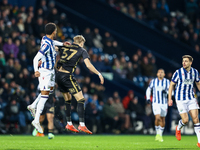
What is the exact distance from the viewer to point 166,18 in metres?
24.0

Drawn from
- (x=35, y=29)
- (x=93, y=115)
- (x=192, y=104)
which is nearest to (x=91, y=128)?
(x=93, y=115)

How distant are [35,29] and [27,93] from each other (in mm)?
3923

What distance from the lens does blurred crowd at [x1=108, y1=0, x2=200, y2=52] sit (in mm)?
23406

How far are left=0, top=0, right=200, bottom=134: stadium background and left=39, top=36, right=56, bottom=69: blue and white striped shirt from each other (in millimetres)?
3586

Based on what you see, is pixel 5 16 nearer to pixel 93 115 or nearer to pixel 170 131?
pixel 93 115

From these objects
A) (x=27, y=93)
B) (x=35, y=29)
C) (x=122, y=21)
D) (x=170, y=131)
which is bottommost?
(x=170, y=131)

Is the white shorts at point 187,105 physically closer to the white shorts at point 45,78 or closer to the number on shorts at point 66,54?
the number on shorts at point 66,54

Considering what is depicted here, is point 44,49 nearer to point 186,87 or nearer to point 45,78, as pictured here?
point 45,78

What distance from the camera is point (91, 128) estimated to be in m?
16.9

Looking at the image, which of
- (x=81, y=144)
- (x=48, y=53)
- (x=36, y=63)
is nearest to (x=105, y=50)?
(x=81, y=144)

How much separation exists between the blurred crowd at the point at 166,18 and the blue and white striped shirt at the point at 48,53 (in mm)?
13847

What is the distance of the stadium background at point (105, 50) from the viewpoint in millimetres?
15644

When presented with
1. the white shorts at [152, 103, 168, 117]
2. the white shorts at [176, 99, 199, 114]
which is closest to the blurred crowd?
the white shorts at [152, 103, 168, 117]

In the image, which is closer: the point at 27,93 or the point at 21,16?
the point at 27,93
